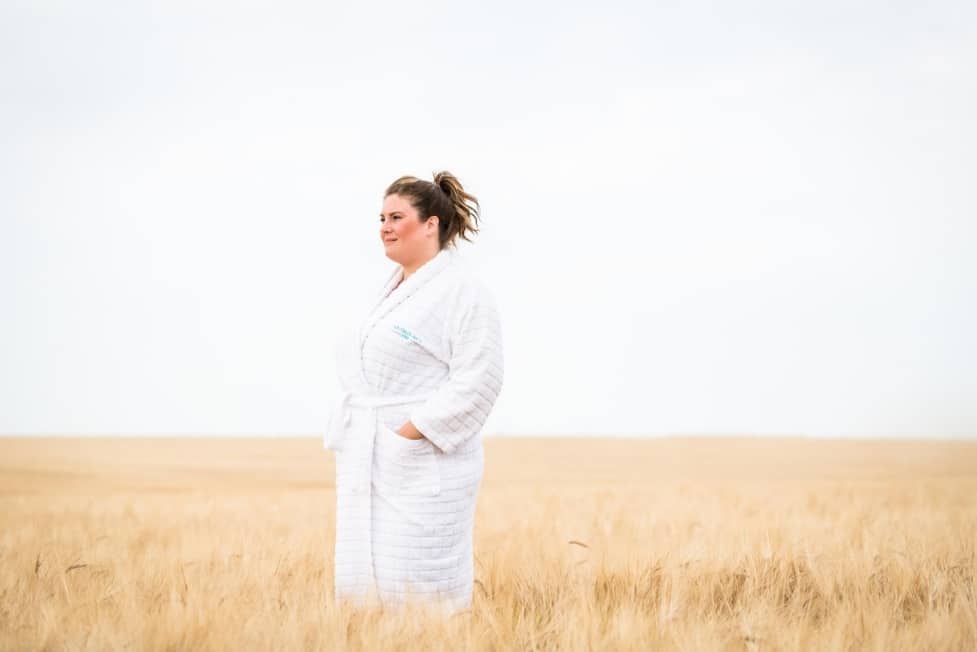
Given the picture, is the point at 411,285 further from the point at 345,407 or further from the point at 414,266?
the point at 345,407

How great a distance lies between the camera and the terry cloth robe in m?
3.68

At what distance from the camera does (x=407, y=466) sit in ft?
12.2

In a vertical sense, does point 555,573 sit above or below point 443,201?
below

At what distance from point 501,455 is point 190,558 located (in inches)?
468

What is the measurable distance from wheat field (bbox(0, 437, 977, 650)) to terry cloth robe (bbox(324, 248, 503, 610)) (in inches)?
7.0

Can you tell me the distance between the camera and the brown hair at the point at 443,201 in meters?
3.86

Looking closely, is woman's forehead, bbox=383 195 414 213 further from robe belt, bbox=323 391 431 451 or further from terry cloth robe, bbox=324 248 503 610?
robe belt, bbox=323 391 431 451

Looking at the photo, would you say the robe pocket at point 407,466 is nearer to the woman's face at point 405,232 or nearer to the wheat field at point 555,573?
the wheat field at point 555,573

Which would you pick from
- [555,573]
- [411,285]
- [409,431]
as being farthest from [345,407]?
[555,573]

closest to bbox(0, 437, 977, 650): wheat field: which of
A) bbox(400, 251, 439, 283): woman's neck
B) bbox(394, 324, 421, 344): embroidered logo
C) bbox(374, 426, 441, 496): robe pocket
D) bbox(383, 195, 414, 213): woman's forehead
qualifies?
bbox(374, 426, 441, 496): robe pocket

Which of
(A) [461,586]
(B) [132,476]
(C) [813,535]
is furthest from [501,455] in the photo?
(A) [461,586]

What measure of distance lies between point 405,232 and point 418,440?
2.73 feet

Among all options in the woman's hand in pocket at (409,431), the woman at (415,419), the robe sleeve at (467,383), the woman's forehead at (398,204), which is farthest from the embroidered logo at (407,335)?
the woman's forehead at (398,204)

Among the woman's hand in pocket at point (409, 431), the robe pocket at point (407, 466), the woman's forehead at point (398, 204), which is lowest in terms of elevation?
the robe pocket at point (407, 466)
